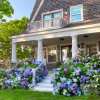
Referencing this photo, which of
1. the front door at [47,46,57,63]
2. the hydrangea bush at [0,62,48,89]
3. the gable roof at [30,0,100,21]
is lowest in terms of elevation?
the hydrangea bush at [0,62,48,89]

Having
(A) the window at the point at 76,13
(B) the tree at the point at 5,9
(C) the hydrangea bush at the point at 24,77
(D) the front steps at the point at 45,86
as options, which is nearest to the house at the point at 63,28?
(A) the window at the point at 76,13

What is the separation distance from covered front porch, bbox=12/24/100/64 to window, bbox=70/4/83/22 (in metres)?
1.41

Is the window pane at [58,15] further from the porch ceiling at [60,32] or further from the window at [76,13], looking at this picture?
the porch ceiling at [60,32]

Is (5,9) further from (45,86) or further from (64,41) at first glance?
(45,86)

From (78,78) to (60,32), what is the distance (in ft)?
31.6

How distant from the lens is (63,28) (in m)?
25.1

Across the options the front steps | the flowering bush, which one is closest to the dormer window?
the front steps

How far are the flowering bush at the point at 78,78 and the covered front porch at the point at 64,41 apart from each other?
5538 mm

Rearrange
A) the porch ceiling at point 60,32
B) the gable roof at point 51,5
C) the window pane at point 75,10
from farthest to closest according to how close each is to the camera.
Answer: the gable roof at point 51,5 < the window pane at point 75,10 < the porch ceiling at point 60,32

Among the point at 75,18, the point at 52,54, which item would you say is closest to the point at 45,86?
the point at 75,18

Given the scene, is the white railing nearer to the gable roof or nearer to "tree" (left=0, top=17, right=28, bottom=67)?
the gable roof

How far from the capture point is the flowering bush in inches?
592

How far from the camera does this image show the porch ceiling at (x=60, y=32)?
2281 centimetres

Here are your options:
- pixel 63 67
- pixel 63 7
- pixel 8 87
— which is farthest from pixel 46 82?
pixel 63 7
